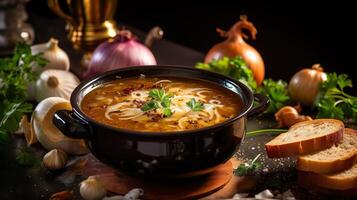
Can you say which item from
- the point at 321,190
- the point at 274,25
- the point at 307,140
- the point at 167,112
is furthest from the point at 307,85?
the point at 274,25

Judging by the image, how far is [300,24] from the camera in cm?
395

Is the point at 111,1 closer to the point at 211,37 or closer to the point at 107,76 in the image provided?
the point at 107,76

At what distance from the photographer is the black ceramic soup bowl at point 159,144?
1.76 meters

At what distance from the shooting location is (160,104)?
1.96 metres

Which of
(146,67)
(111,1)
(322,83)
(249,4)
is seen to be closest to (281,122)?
(322,83)

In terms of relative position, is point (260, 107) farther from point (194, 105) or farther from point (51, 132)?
point (51, 132)

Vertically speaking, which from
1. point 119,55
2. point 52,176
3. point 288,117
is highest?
point 119,55

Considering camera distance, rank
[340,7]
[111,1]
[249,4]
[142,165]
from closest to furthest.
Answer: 1. [142,165]
2. [111,1]
3. [340,7]
4. [249,4]

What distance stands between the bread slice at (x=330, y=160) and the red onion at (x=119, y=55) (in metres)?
0.98

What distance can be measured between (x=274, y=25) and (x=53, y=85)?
6.27ft

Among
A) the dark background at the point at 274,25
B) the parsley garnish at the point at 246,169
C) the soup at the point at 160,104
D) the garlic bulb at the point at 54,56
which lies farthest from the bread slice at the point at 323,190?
the dark background at the point at 274,25

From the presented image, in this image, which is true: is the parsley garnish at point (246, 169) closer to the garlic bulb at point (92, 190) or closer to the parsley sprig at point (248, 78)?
the garlic bulb at point (92, 190)

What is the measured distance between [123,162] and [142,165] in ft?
0.17

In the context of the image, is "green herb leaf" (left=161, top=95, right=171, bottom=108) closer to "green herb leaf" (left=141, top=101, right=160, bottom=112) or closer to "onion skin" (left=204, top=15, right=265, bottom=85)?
"green herb leaf" (left=141, top=101, right=160, bottom=112)
